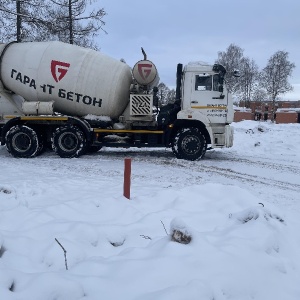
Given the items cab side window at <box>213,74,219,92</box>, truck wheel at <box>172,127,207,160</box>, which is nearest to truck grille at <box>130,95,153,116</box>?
truck wheel at <box>172,127,207,160</box>

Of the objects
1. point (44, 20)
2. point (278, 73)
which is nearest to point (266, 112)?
point (278, 73)

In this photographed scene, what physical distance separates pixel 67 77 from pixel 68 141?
2016 millimetres

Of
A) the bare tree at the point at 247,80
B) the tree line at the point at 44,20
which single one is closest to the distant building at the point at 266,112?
the bare tree at the point at 247,80

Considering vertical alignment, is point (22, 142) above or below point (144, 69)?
below

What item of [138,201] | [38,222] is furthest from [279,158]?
[38,222]

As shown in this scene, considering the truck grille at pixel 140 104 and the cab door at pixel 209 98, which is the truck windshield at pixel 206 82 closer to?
the cab door at pixel 209 98

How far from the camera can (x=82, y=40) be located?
2023 centimetres

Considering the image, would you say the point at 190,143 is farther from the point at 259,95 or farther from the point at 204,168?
the point at 259,95

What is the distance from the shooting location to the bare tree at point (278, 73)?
52.7 meters

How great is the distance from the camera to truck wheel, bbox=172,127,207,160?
34.6 ft

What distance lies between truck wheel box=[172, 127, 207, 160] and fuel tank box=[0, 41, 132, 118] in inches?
84.0

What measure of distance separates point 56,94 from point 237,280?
354 inches

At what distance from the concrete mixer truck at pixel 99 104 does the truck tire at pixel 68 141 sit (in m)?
0.03

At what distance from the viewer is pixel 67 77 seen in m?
10.5
